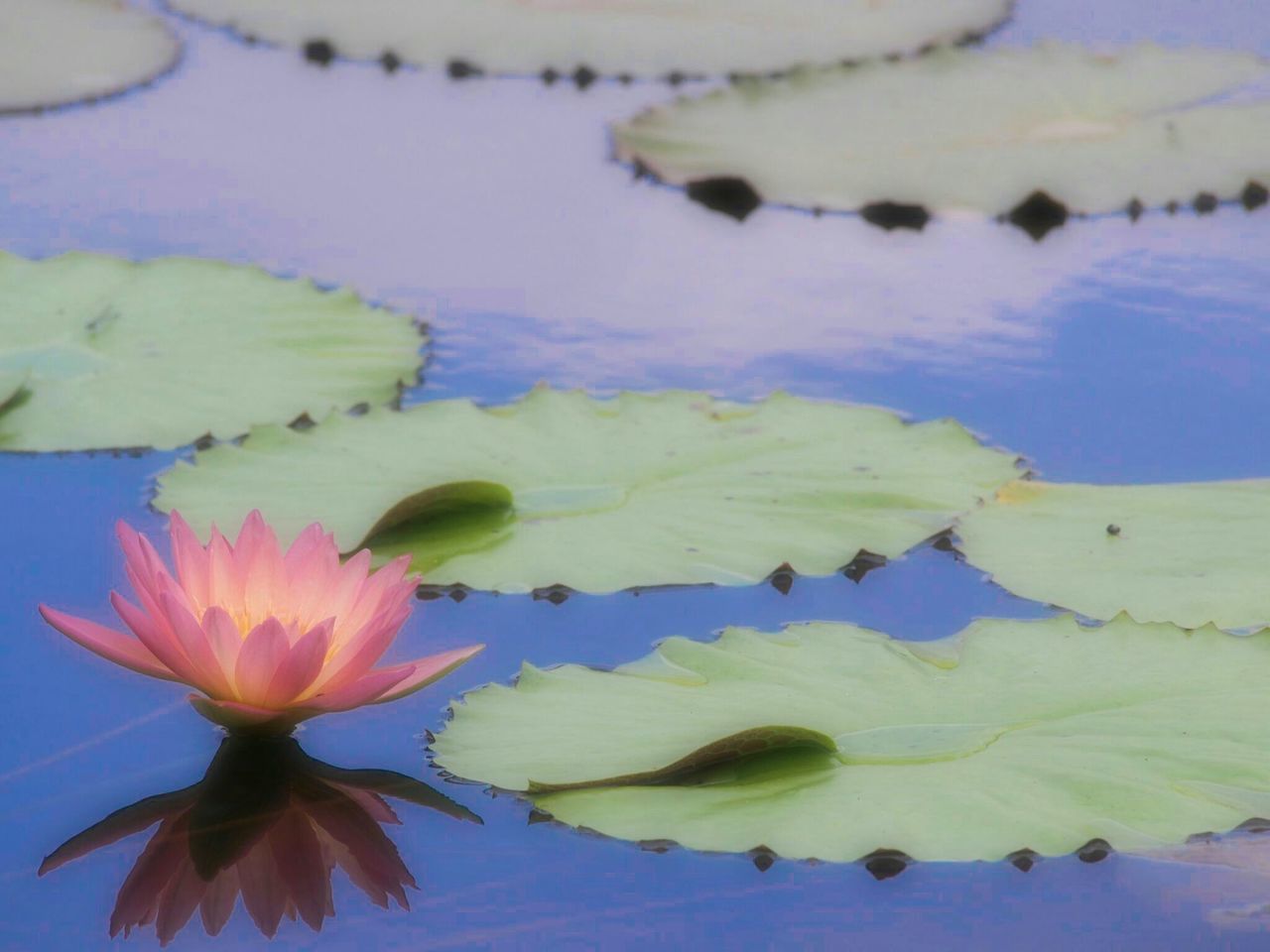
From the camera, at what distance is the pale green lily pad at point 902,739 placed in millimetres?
1020

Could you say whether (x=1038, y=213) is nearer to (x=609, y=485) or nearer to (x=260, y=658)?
(x=609, y=485)

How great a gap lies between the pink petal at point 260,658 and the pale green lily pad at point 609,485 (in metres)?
0.30

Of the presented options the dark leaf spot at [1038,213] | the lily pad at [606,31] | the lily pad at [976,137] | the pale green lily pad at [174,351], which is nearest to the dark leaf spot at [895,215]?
the lily pad at [976,137]

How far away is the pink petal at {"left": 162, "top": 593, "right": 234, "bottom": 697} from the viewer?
1019 mm

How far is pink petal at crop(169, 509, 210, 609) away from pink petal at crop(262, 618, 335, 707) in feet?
0.30

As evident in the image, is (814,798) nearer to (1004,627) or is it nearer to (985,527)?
(1004,627)

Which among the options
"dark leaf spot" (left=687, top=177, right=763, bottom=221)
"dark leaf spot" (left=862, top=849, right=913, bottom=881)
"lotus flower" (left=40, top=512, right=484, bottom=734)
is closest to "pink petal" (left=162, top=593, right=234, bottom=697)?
"lotus flower" (left=40, top=512, right=484, bottom=734)

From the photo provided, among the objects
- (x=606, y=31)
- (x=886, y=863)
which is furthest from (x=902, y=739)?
(x=606, y=31)

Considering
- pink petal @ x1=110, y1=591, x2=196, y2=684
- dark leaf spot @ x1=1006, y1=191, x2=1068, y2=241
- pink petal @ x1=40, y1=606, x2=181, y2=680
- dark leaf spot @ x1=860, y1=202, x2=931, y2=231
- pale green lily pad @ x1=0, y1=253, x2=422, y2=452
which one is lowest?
pale green lily pad @ x1=0, y1=253, x2=422, y2=452

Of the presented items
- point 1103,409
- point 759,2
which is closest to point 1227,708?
point 1103,409

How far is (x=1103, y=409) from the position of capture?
1.68 m

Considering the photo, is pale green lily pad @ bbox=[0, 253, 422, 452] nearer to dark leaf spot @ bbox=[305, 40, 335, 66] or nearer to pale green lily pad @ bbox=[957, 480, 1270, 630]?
pale green lily pad @ bbox=[957, 480, 1270, 630]

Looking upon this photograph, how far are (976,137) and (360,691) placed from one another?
174 cm

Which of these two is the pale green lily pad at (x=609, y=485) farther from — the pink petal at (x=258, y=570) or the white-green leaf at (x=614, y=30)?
the white-green leaf at (x=614, y=30)
